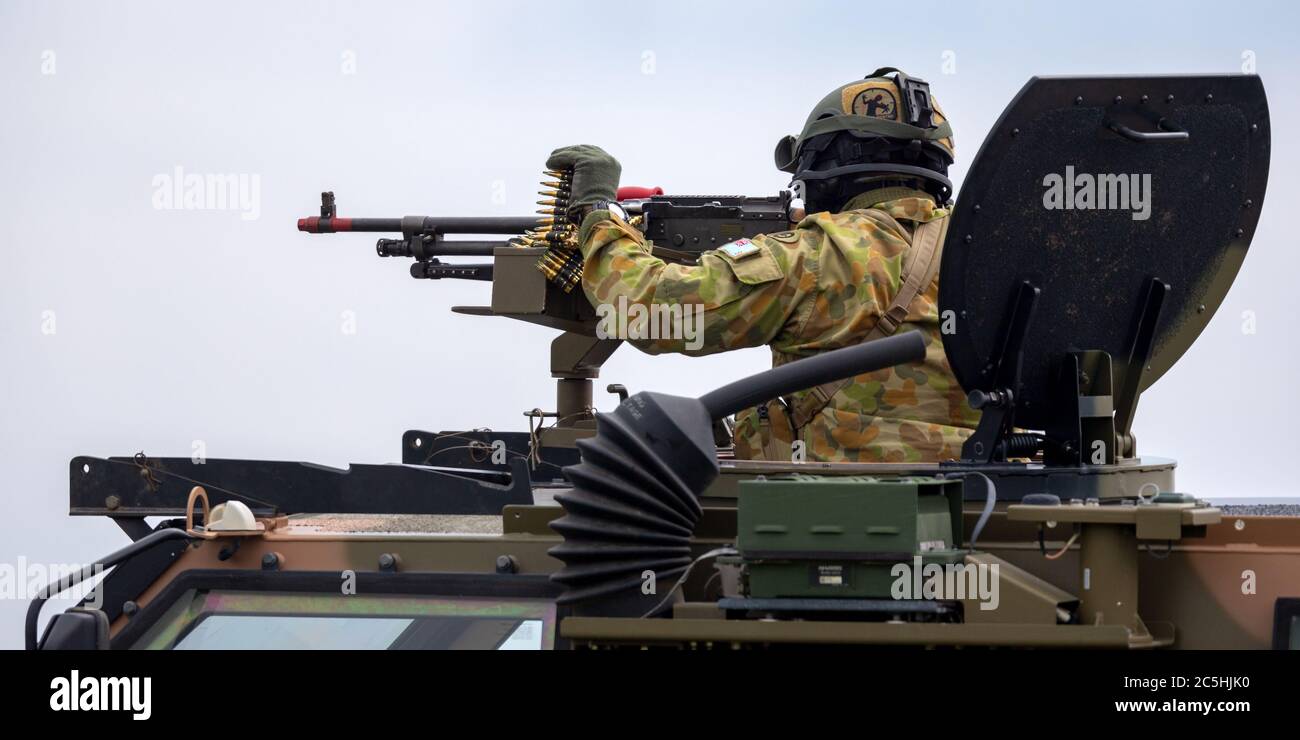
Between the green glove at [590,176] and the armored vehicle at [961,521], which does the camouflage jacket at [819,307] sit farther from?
the armored vehicle at [961,521]

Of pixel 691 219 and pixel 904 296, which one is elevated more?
pixel 691 219

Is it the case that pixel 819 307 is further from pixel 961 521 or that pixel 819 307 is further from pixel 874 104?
pixel 961 521

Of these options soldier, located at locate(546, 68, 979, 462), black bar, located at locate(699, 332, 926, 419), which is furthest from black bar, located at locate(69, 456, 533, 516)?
black bar, located at locate(699, 332, 926, 419)

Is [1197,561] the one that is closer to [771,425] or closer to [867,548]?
[867,548]

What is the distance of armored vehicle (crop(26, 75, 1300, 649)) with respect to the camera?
339cm

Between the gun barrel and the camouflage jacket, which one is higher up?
the gun barrel

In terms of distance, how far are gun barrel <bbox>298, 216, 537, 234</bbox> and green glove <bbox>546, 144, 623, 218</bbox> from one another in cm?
252

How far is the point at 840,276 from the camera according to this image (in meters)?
5.23

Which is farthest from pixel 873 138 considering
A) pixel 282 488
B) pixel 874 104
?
pixel 282 488

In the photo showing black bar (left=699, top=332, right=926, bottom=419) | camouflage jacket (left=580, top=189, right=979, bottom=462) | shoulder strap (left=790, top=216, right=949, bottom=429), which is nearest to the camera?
black bar (left=699, top=332, right=926, bottom=419)

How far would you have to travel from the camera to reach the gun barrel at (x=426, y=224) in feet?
27.4

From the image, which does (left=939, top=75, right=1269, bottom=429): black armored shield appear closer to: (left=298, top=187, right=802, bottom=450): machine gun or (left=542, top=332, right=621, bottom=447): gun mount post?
(left=298, top=187, right=802, bottom=450): machine gun

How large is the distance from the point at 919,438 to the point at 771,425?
1.89 ft

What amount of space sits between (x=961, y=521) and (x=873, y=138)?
2.15 metres
